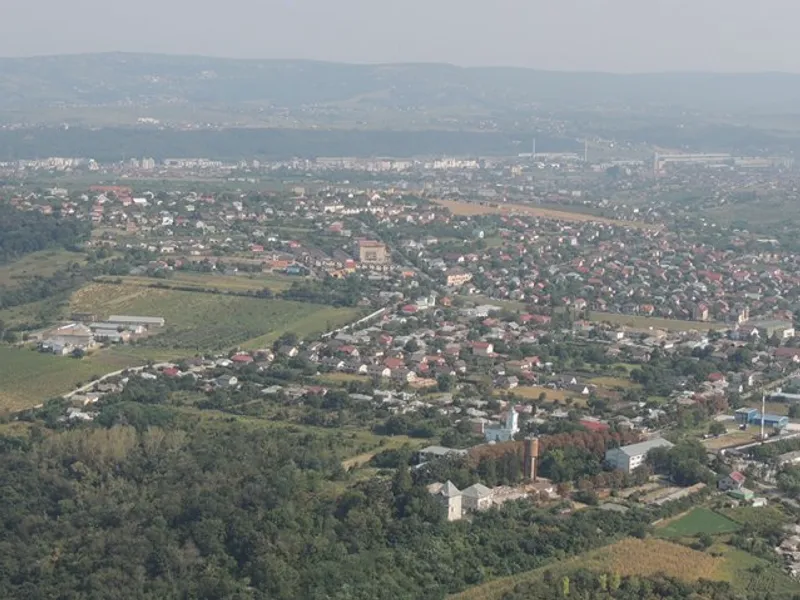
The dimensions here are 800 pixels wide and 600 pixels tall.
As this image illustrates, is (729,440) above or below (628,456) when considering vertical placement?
below

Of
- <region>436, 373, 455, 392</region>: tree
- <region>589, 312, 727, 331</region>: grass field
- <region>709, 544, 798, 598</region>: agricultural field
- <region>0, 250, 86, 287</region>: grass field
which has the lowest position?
<region>589, 312, 727, 331</region>: grass field

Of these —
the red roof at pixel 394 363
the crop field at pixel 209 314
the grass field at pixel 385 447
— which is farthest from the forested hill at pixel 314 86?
the grass field at pixel 385 447

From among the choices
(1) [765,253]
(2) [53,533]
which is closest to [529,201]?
(1) [765,253]

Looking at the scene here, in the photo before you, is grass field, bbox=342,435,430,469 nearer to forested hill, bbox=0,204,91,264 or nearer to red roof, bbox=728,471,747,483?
red roof, bbox=728,471,747,483

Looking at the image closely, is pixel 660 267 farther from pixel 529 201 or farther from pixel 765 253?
pixel 529 201

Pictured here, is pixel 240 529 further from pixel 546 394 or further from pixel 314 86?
pixel 314 86

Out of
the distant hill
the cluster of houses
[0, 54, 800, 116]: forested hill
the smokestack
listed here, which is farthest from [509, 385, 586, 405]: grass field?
[0, 54, 800, 116]: forested hill

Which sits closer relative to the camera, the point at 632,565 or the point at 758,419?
the point at 632,565

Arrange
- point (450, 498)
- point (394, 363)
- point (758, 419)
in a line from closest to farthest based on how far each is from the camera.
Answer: point (450, 498)
point (758, 419)
point (394, 363)

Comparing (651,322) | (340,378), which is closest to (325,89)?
(651,322)
